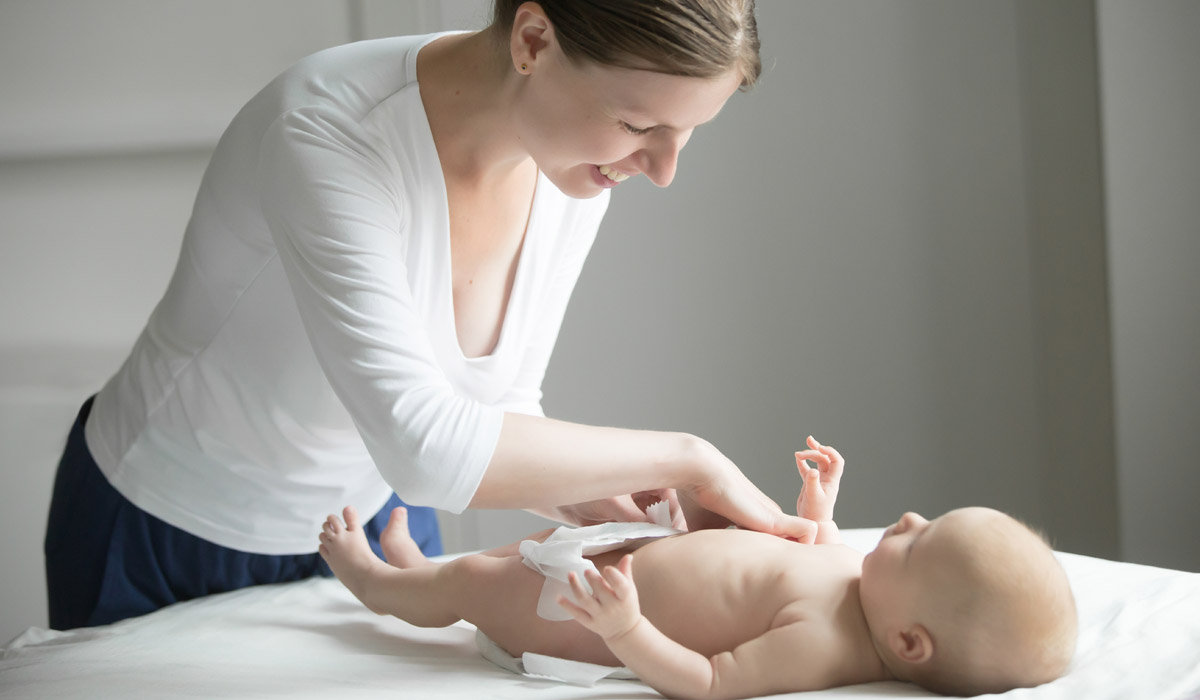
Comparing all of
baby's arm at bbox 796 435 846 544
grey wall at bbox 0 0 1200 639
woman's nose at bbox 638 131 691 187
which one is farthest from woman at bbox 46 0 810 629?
grey wall at bbox 0 0 1200 639

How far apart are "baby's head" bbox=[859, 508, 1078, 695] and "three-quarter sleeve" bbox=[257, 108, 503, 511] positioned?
445mm

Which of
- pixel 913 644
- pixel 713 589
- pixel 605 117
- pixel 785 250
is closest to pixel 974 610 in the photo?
pixel 913 644

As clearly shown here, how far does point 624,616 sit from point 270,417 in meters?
0.57

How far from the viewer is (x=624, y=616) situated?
3.02ft

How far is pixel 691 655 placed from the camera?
96 centimetres

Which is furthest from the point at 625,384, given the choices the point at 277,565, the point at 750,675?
the point at 750,675

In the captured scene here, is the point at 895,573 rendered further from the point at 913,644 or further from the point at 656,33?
the point at 656,33

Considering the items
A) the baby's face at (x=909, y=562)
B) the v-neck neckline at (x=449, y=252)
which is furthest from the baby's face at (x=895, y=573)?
the v-neck neckline at (x=449, y=252)

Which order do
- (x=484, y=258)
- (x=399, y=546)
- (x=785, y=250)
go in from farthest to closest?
(x=785, y=250)
(x=399, y=546)
(x=484, y=258)

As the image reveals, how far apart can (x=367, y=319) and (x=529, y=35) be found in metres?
0.34

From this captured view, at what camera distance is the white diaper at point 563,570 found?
1059mm

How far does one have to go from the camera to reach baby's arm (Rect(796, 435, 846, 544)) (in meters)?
1.26

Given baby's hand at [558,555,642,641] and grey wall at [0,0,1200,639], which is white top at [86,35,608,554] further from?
grey wall at [0,0,1200,639]

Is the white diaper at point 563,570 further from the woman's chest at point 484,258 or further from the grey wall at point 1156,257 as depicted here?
the grey wall at point 1156,257
